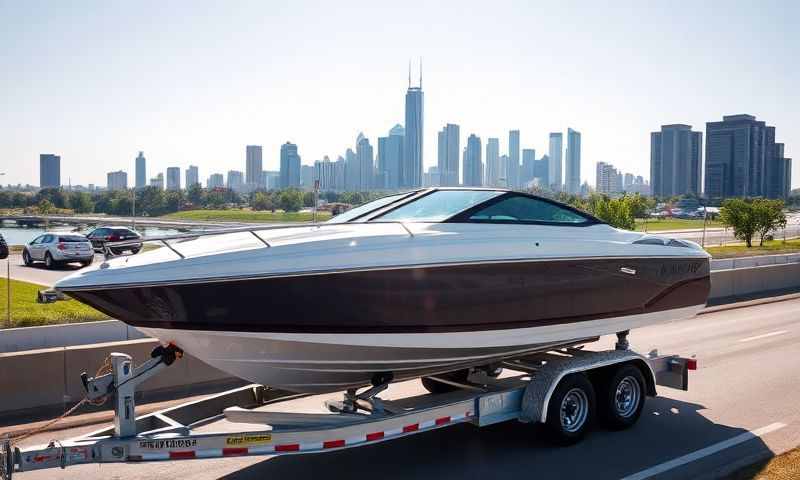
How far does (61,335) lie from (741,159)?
16890 cm

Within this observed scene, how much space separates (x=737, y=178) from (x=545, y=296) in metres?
168

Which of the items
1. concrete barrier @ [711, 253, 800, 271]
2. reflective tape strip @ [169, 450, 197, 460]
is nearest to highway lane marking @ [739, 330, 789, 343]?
concrete barrier @ [711, 253, 800, 271]

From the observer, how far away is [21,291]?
17.3 metres

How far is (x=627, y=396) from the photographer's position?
813 centimetres

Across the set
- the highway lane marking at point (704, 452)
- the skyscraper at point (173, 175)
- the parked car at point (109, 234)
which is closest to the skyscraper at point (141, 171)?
the skyscraper at point (173, 175)

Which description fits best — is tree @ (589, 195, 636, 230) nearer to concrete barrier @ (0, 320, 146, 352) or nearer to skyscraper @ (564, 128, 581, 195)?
concrete barrier @ (0, 320, 146, 352)

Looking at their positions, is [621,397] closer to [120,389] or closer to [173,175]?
[120,389]

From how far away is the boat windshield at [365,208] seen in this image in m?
7.75

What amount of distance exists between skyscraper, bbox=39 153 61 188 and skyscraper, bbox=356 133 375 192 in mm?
35813

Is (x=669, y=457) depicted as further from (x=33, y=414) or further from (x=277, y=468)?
(x=33, y=414)

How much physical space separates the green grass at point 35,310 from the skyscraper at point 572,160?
179 ft

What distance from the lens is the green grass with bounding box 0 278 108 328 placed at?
11.1m

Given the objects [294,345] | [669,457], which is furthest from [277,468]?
[669,457]

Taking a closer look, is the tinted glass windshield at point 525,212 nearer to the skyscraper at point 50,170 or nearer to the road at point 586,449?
the road at point 586,449
